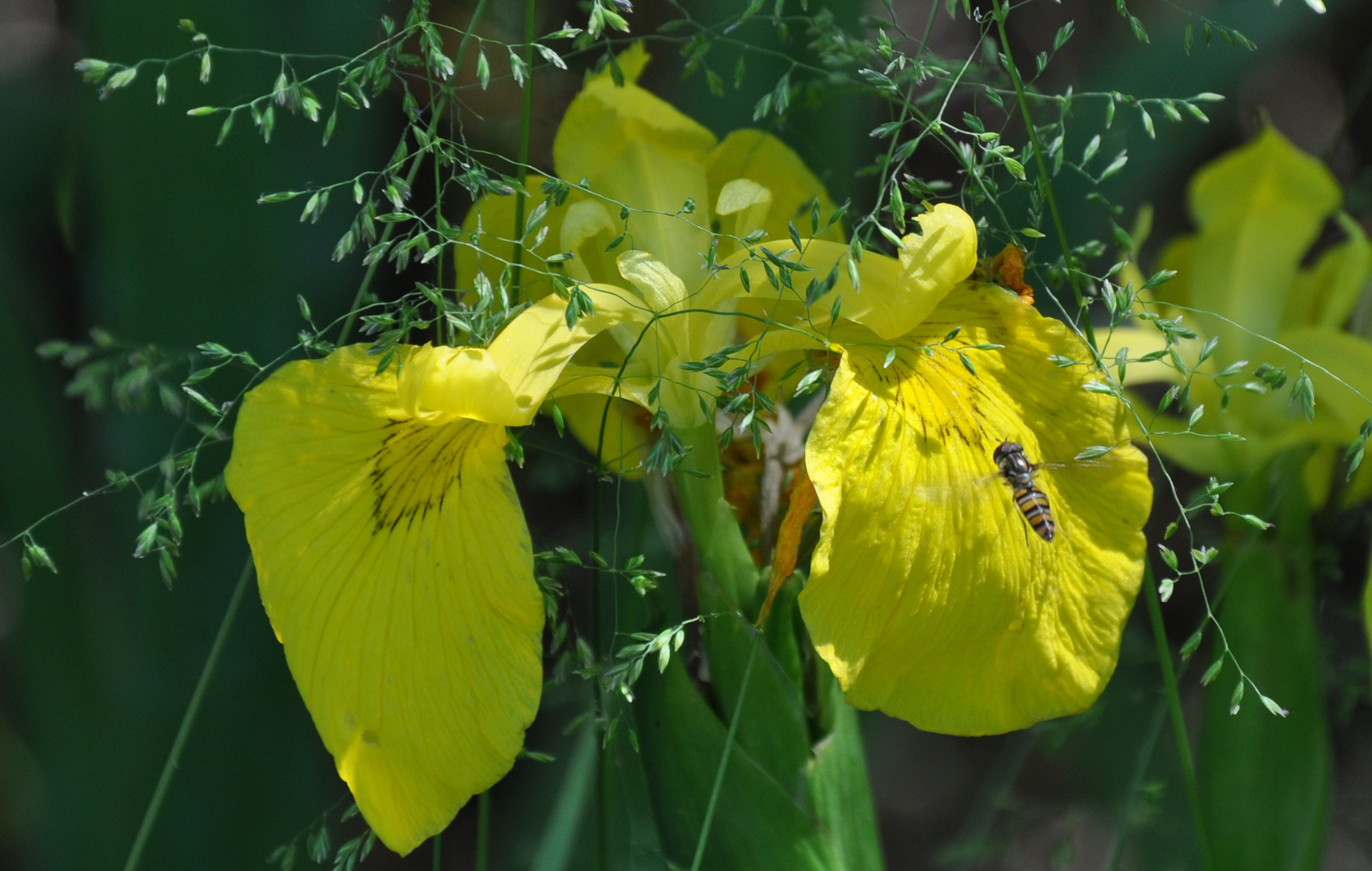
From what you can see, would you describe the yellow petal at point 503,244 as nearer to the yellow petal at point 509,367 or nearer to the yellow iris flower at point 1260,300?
the yellow petal at point 509,367

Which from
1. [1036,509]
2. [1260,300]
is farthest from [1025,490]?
[1260,300]

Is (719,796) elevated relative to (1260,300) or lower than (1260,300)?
lower

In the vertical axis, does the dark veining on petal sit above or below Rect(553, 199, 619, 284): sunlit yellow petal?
below

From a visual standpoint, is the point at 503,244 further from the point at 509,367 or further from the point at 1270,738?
the point at 1270,738

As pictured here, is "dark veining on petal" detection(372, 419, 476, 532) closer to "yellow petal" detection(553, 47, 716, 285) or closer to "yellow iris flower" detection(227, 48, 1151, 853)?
"yellow iris flower" detection(227, 48, 1151, 853)

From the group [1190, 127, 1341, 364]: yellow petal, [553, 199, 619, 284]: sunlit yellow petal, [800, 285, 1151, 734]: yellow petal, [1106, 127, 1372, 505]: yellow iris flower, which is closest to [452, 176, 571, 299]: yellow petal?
[553, 199, 619, 284]: sunlit yellow petal

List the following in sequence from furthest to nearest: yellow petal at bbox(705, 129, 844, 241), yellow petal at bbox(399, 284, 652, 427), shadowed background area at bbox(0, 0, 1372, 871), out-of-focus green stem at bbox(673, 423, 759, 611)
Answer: shadowed background area at bbox(0, 0, 1372, 871)
yellow petal at bbox(705, 129, 844, 241)
out-of-focus green stem at bbox(673, 423, 759, 611)
yellow petal at bbox(399, 284, 652, 427)
